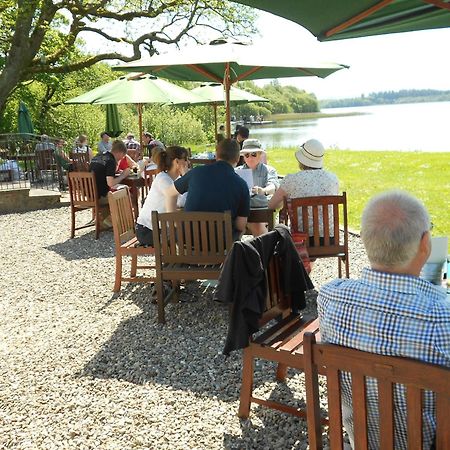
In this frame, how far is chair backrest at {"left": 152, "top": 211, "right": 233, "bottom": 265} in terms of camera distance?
432cm

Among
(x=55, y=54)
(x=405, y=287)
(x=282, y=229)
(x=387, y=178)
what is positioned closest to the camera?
(x=405, y=287)

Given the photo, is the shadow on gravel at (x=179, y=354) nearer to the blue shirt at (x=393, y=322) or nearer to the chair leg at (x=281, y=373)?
the chair leg at (x=281, y=373)

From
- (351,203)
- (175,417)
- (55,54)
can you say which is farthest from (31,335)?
(55,54)

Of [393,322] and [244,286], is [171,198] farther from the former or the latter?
[393,322]

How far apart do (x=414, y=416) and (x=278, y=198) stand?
3400mm

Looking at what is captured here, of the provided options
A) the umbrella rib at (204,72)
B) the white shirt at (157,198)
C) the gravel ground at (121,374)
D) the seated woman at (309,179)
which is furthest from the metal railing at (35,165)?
the seated woman at (309,179)

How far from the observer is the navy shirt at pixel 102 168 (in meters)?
7.70

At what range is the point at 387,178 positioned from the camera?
13.4 metres

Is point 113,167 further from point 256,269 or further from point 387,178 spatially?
point 387,178

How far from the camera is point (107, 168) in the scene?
25.4 feet

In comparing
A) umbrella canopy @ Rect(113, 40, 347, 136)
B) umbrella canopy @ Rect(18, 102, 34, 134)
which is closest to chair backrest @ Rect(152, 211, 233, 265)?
umbrella canopy @ Rect(113, 40, 347, 136)

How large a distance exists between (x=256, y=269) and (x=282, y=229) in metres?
0.35

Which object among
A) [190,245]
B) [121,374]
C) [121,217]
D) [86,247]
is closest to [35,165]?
[86,247]

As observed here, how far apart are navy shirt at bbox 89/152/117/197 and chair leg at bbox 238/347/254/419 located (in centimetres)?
517
